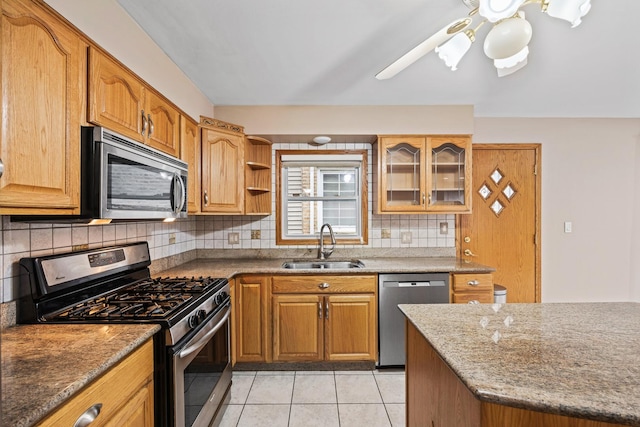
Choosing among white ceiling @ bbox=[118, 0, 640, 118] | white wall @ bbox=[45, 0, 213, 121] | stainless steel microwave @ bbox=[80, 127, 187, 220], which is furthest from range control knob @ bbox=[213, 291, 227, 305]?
white ceiling @ bbox=[118, 0, 640, 118]

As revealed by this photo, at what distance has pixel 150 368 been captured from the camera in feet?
4.27

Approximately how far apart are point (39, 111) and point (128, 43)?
82cm

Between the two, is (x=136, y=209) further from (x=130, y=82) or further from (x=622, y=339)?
(x=622, y=339)

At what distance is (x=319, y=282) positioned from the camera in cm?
264

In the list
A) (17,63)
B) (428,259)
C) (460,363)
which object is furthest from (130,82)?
(428,259)

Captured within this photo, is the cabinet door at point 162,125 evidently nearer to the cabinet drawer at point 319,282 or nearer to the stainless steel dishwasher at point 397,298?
the cabinet drawer at point 319,282

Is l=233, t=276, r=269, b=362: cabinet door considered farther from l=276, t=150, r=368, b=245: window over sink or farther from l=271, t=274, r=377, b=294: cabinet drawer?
l=276, t=150, r=368, b=245: window over sink

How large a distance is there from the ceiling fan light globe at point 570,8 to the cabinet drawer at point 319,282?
2020 millimetres

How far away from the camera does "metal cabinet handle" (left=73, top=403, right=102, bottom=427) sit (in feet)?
3.00

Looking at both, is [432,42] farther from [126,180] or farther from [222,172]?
[222,172]

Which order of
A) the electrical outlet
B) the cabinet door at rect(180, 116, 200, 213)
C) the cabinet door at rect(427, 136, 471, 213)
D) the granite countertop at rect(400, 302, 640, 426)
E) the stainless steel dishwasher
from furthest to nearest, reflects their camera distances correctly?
the electrical outlet < the cabinet door at rect(427, 136, 471, 213) < the stainless steel dishwasher < the cabinet door at rect(180, 116, 200, 213) < the granite countertop at rect(400, 302, 640, 426)

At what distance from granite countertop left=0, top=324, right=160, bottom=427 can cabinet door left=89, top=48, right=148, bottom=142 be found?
84cm

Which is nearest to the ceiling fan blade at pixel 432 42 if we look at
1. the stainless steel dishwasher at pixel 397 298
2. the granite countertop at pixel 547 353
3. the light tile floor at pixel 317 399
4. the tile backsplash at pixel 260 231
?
the granite countertop at pixel 547 353

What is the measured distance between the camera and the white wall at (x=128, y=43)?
1375 millimetres
